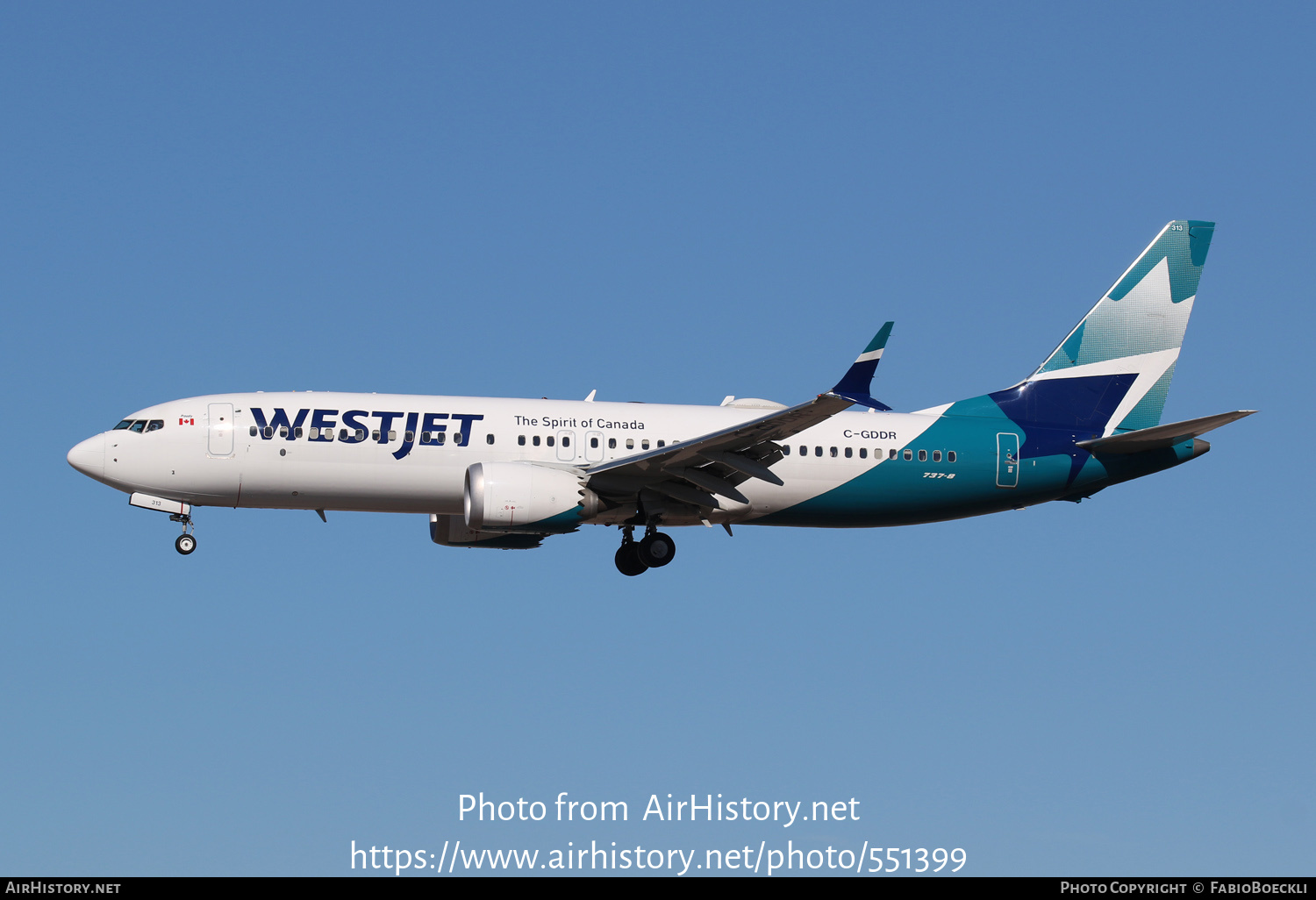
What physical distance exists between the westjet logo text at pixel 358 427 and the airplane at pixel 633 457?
0.04 metres

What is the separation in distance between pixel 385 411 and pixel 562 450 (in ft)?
14.0

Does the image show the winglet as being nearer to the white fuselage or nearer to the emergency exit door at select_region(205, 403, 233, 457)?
the white fuselage

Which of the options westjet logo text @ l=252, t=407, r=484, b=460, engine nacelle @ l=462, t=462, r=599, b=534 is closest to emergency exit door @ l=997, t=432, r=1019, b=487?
engine nacelle @ l=462, t=462, r=599, b=534

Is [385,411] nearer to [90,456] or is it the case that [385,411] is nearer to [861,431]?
[90,456]

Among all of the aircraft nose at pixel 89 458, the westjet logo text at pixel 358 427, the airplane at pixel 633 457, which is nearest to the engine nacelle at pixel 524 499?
the airplane at pixel 633 457

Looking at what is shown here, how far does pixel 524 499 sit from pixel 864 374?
8433 millimetres

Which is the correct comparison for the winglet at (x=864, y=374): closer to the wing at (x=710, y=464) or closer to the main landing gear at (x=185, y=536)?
the wing at (x=710, y=464)

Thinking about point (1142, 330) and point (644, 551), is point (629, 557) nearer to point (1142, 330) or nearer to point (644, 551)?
point (644, 551)

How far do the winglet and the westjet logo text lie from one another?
31.7 ft

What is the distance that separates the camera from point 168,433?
3750cm

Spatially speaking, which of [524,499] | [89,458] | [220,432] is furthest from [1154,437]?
[89,458]

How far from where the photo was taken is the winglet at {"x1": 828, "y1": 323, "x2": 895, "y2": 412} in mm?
32781

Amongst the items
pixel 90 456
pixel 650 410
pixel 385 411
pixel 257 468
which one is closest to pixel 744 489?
pixel 650 410

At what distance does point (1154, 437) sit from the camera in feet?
131
